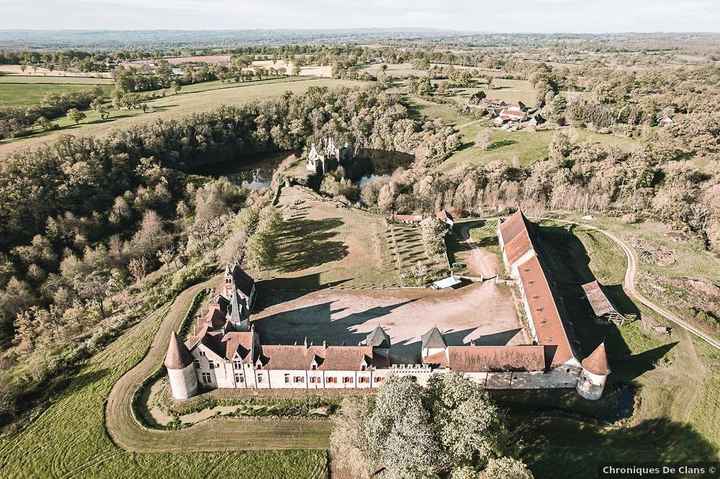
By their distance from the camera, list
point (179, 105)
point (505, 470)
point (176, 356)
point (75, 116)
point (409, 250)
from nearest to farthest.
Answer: point (505, 470)
point (176, 356)
point (409, 250)
point (75, 116)
point (179, 105)

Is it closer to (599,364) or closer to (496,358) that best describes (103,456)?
(496,358)

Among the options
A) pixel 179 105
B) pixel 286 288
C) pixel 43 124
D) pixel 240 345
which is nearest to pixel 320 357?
pixel 240 345

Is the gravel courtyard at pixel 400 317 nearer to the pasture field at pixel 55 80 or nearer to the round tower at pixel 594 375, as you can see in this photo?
the round tower at pixel 594 375

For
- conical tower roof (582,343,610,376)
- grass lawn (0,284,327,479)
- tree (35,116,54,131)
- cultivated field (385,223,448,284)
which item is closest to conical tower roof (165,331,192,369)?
grass lawn (0,284,327,479)

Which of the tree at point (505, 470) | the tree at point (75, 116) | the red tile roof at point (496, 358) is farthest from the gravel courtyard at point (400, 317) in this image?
the tree at point (75, 116)

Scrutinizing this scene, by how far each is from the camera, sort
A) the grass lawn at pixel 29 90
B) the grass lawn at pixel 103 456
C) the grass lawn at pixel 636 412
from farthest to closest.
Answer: the grass lawn at pixel 29 90 → the grass lawn at pixel 636 412 → the grass lawn at pixel 103 456
